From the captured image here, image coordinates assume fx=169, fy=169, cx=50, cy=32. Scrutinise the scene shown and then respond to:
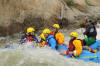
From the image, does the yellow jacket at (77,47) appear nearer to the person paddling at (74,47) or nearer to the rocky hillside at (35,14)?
the person paddling at (74,47)

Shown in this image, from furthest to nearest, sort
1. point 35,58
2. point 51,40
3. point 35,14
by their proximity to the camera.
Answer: point 35,14
point 51,40
point 35,58

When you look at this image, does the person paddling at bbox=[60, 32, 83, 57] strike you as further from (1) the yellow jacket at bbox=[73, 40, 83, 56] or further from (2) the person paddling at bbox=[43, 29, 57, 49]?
(2) the person paddling at bbox=[43, 29, 57, 49]

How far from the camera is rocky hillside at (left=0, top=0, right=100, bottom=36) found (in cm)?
779

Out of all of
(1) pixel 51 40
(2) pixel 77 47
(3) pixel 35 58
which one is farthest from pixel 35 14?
(2) pixel 77 47

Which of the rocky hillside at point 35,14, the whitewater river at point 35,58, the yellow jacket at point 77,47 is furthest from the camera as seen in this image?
the rocky hillside at point 35,14

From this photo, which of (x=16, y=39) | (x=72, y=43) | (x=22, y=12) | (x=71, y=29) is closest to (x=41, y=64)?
(x=72, y=43)

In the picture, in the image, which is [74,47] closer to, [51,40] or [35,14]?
[51,40]

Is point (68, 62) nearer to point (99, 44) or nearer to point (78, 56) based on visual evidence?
point (78, 56)

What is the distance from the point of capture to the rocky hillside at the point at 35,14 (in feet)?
25.6

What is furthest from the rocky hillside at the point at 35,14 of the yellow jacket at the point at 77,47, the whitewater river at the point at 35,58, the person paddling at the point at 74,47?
the yellow jacket at the point at 77,47

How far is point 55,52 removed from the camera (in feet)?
15.3

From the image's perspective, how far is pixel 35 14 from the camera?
8.38 m

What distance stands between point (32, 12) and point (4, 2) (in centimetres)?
140

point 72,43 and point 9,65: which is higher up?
point 72,43
